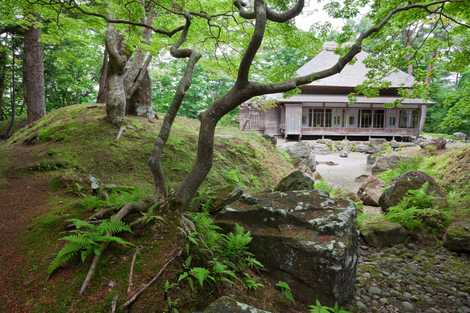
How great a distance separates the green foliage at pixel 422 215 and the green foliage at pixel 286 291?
4017 mm

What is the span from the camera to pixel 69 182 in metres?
5.16

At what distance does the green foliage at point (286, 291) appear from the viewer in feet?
11.6

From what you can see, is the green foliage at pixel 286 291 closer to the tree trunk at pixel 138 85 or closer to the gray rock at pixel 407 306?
the gray rock at pixel 407 306

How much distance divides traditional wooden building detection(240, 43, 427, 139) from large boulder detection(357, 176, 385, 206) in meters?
15.9

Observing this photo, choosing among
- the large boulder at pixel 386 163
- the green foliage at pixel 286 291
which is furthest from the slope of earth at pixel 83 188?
the large boulder at pixel 386 163

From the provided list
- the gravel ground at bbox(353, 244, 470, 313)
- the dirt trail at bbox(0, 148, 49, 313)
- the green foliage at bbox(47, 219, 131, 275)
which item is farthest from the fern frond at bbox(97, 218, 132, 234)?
the gravel ground at bbox(353, 244, 470, 313)

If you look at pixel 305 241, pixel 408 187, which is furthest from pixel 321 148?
pixel 305 241

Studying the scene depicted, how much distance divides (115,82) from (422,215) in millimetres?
7879

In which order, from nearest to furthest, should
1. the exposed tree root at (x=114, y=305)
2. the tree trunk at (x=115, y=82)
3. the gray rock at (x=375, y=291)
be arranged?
the exposed tree root at (x=114, y=305)
the gray rock at (x=375, y=291)
the tree trunk at (x=115, y=82)

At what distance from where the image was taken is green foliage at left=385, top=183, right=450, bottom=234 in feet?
20.5

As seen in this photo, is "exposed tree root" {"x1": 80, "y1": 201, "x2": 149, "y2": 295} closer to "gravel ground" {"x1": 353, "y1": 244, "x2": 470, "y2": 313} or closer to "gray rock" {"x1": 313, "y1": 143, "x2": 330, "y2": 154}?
"gravel ground" {"x1": 353, "y1": 244, "x2": 470, "y2": 313}

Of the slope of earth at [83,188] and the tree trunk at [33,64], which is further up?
the tree trunk at [33,64]

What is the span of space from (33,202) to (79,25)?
12.4ft

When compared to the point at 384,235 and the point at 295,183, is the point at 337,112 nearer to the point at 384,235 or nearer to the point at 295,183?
the point at 295,183
